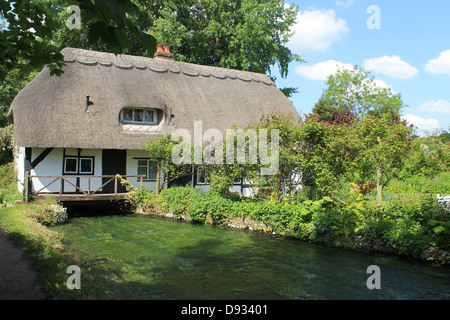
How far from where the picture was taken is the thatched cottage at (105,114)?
612 inches

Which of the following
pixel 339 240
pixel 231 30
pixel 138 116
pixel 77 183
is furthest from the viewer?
pixel 231 30

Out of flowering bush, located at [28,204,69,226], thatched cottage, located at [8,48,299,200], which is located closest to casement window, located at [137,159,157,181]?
thatched cottage, located at [8,48,299,200]

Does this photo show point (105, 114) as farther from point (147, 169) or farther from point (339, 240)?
point (339, 240)

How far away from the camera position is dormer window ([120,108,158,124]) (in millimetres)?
17734

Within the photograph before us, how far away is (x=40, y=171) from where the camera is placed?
626 inches

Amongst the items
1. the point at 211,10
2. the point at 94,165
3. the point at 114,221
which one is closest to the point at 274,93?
the point at 211,10

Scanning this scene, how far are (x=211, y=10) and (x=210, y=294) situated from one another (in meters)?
25.0

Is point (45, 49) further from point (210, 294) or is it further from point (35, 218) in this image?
point (35, 218)

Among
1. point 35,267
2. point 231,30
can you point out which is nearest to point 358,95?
point 231,30

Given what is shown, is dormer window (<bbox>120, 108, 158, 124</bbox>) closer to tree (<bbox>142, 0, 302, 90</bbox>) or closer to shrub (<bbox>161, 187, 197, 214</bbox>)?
shrub (<bbox>161, 187, 197, 214</bbox>)

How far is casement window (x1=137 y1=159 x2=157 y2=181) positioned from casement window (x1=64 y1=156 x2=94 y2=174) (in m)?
2.31

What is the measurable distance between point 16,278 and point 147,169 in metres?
12.6

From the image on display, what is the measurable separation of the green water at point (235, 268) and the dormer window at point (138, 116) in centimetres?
704

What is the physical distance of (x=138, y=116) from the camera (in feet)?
59.5
